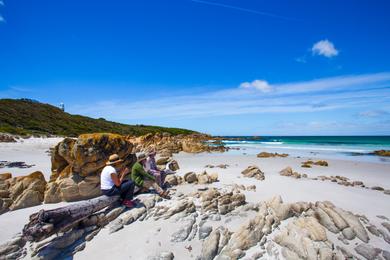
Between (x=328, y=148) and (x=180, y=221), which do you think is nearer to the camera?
(x=180, y=221)

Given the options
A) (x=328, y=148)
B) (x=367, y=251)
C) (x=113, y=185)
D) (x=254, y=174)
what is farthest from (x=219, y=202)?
(x=328, y=148)

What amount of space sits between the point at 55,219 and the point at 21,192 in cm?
427

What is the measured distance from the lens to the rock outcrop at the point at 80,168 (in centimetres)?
830

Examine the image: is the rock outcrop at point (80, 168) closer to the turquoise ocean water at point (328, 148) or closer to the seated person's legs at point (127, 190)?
the seated person's legs at point (127, 190)

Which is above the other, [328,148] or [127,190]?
[328,148]

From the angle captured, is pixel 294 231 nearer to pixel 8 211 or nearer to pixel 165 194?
pixel 165 194

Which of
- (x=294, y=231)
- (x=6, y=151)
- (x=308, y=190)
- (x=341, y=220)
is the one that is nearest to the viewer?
(x=294, y=231)

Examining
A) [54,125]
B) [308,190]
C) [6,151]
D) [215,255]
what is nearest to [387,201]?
[308,190]

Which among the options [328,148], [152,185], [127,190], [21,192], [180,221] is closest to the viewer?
[180,221]

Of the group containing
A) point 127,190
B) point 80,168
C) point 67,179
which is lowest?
point 127,190

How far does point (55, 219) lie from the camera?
5.18m

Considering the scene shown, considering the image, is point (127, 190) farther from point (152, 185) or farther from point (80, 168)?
point (80, 168)

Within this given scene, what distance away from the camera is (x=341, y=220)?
6.20 metres

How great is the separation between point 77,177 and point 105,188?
6.98ft
